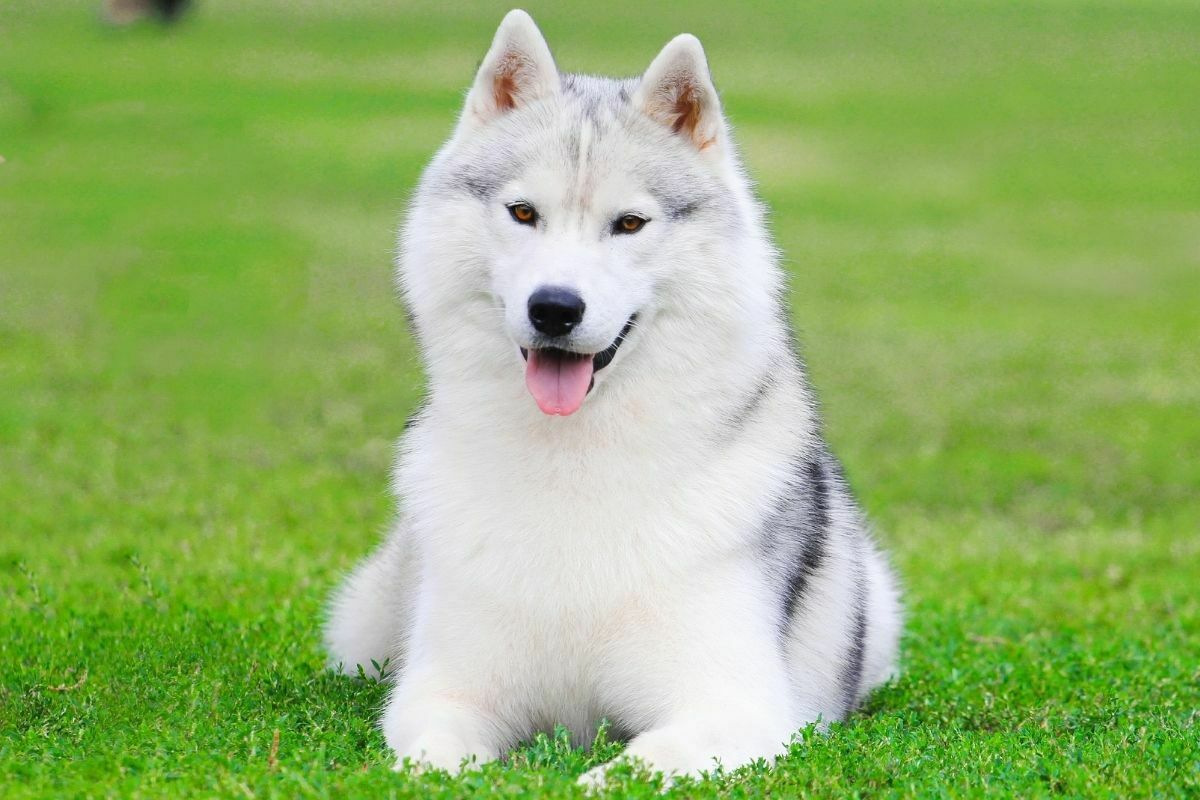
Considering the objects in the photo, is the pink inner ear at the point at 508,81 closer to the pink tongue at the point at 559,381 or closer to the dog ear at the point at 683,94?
the dog ear at the point at 683,94

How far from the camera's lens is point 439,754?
5.01 metres

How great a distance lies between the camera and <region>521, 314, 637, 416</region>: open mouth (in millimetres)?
5191

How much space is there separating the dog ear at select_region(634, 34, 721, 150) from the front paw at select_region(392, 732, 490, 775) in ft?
7.00

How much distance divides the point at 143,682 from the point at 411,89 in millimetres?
29167

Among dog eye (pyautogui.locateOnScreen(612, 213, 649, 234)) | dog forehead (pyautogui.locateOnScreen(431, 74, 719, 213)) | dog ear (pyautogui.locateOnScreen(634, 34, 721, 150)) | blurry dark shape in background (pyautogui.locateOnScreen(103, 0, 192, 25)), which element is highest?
dog ear (pyautogui.locateOnScreen(634, 34, 721, 150))

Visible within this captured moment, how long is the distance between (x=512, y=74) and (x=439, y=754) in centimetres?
227

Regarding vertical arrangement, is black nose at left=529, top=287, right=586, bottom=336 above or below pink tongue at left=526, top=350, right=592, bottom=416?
above

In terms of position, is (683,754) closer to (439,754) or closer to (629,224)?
(439,754)

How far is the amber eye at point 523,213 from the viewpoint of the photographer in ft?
16.9

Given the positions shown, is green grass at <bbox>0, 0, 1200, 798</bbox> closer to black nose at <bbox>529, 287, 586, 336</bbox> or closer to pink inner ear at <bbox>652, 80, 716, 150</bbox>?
black nose at <bbox>529, 287, 586, 336</bbox>

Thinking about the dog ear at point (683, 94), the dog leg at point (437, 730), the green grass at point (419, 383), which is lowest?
the green grass at point (419, 383)

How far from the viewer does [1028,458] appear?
42.9 ft

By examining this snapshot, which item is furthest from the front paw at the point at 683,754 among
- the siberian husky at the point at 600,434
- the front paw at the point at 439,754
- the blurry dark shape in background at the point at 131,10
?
the blurry dark shape in background at the point at 131,10

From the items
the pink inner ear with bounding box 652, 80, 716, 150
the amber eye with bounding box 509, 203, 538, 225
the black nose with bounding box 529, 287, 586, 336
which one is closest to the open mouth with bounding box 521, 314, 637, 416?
the black nose with bounding box 529, 287, 586, 336
